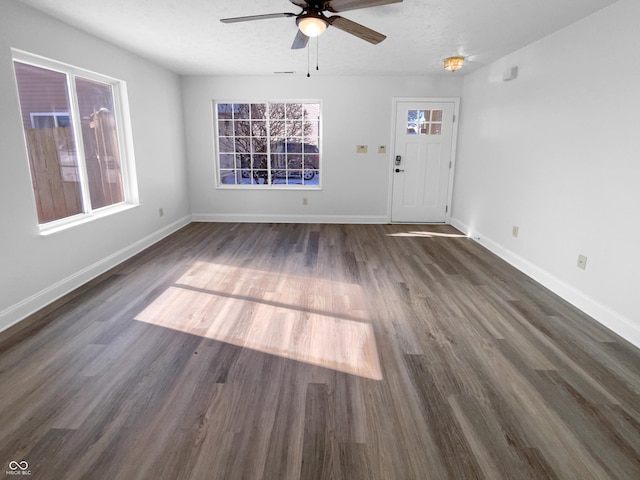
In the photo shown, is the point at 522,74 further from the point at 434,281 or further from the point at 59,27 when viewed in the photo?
the point at 59,27

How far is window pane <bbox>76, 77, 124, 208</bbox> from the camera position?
12.6 feet

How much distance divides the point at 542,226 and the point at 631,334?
1391 millimetres

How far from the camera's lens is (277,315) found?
299 cm

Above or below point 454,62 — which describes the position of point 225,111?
below

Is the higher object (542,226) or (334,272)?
(542,226)

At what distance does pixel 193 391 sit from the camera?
2.05 metres

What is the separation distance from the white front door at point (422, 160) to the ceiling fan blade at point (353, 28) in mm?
3368

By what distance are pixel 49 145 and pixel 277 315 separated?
2.62m

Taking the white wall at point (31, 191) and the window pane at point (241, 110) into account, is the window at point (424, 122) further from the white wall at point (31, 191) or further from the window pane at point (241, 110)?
the white wall at point (31, 191)

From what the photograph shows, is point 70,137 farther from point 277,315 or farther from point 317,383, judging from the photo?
point 317,383

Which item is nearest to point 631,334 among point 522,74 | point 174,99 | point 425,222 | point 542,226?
point 542,226

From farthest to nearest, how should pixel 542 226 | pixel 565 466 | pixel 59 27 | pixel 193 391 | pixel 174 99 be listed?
1. pixel 174 99
2. pixel 542 226
3. pixel 59 27
4. pixel 193 391
5. pixel 565 466

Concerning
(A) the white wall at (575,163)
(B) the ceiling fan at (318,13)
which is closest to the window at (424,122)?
(A) the white wall at (575,163)

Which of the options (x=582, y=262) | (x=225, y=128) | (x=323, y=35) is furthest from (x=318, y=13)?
(x=225, y=128)
